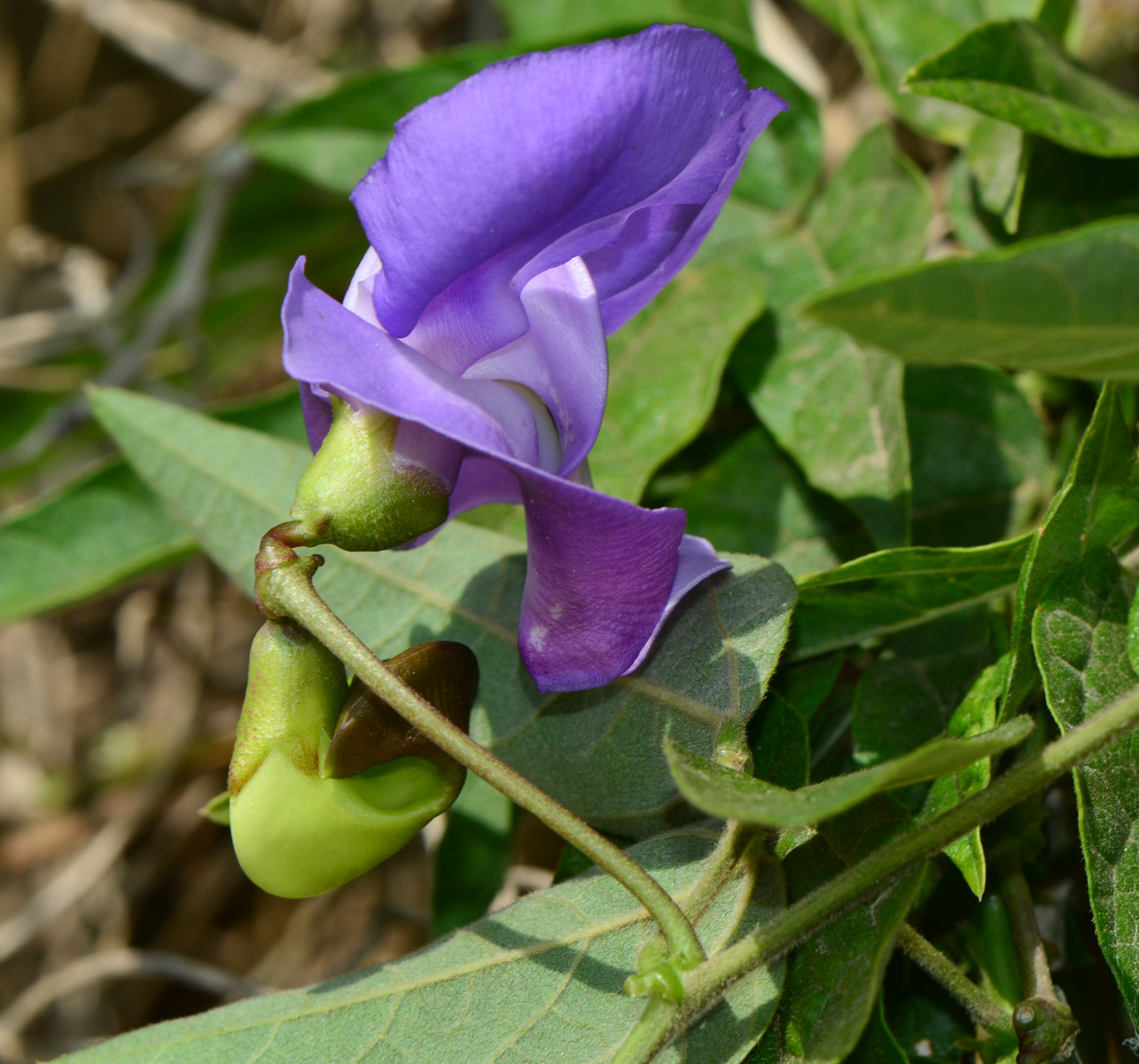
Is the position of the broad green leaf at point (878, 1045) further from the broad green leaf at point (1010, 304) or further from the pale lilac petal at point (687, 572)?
the broad green leaf at point (1010, 304)

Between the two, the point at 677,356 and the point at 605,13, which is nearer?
the point at 677,356

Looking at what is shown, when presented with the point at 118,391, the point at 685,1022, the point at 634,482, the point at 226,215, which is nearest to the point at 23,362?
the point at 226,215

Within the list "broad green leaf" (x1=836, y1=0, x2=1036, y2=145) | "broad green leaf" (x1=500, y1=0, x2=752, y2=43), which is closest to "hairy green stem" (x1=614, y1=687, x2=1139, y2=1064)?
"broad green leaf" (x1=836, y1=0, x2=1036, y2=145)

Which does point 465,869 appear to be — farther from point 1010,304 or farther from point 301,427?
point 1010,304

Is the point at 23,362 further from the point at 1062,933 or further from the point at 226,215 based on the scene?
the point at 1062,933

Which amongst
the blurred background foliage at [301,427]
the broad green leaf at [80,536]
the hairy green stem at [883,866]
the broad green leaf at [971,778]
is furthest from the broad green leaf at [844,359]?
the broad green leaf at [80,536]

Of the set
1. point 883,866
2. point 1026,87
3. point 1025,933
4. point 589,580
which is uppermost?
point 1026,87

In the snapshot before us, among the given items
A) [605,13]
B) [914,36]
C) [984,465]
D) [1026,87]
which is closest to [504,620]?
[984,465]
